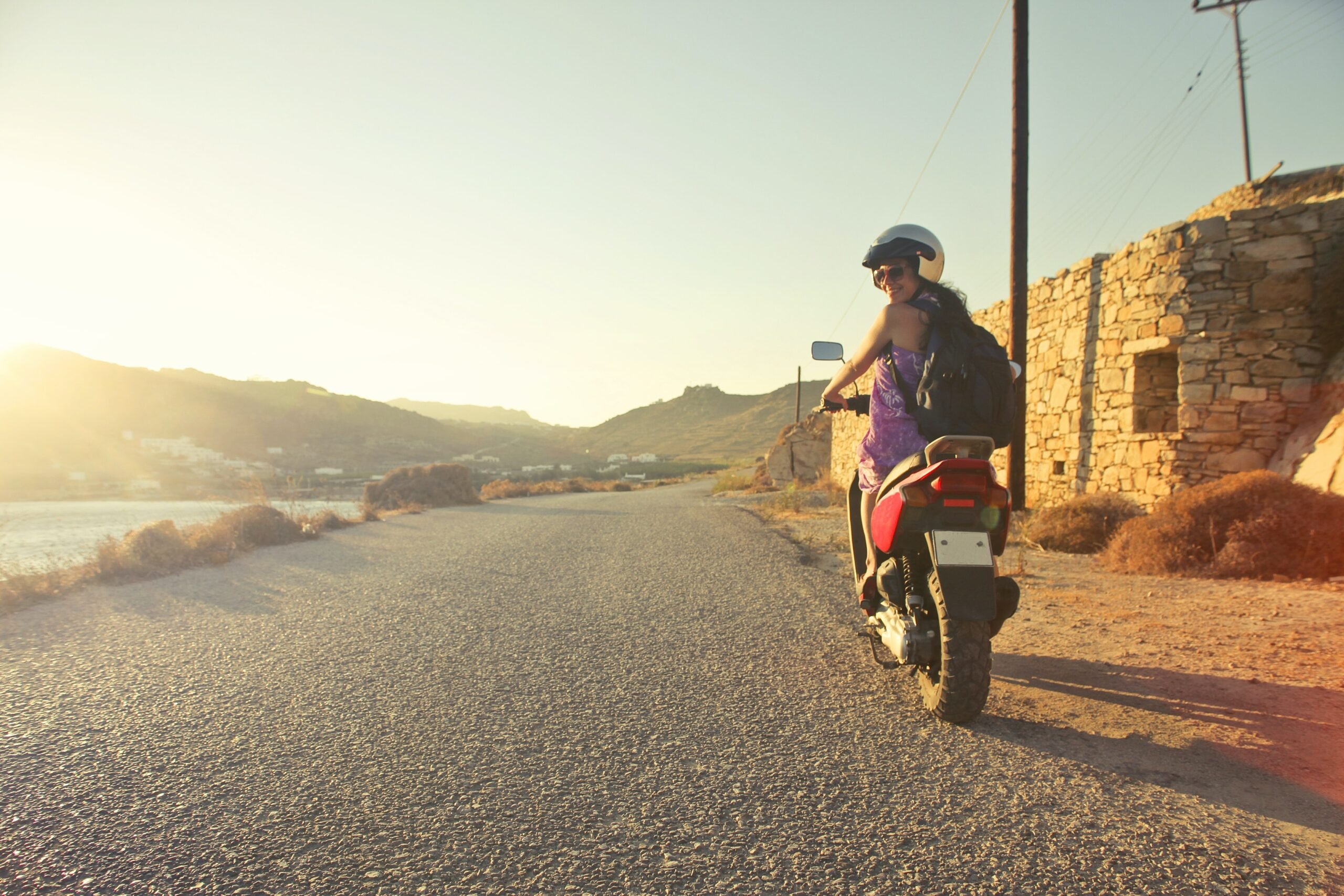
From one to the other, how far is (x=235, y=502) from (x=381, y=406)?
7265 centimetres

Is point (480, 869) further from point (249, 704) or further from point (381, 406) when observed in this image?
point (381, 406)

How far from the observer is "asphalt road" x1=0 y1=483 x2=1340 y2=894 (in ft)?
6.24

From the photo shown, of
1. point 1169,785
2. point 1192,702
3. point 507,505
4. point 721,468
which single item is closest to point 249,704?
point 1169,785

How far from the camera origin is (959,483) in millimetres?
2934

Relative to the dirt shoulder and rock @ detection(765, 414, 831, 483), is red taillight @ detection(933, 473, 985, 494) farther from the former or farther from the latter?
rock @ detection(765, 414, 831, 483)

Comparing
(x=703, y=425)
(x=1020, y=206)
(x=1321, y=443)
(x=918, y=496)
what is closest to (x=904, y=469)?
(x=918, y=496)

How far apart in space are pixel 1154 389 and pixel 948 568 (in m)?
7.96

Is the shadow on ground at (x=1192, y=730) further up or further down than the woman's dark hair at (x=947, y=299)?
further down

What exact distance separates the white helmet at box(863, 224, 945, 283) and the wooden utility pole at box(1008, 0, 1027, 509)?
7.91 metres

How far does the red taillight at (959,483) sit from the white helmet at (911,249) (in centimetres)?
108

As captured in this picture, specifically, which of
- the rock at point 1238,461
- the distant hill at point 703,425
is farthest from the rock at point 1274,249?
the distant hill at point 703,425

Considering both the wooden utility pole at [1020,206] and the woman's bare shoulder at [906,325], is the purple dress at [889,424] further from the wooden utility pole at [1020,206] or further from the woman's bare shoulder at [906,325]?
the wooden utility pole at [1020,206]

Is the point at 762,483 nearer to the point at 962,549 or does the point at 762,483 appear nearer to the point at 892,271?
the point at 892,271

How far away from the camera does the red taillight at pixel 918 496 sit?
9.69ft
